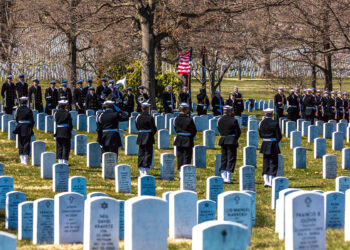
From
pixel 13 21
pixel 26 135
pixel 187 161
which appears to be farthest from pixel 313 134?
pixel 13 21

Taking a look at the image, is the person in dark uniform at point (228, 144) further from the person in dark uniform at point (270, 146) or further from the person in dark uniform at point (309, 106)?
the person in dark uniform at point (309, 106)

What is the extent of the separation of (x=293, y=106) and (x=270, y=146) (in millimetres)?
12314

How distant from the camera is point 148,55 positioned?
28.6 meters

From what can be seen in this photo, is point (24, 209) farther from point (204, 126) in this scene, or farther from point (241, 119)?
point (241, 119)

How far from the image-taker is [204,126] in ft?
86.3

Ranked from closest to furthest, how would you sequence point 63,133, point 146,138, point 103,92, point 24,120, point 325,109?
point 146,138
point 63,133
point 24,120
point 103,92
point 325,109

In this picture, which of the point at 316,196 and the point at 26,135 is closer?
the point at 316,196

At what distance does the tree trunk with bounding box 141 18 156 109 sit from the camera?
28352 mm

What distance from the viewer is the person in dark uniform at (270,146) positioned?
52.5ft

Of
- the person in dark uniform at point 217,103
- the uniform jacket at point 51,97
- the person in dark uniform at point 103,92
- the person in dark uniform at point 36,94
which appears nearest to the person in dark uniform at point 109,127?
the person in dark uniform at point 103,92

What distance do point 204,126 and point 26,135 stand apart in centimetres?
943

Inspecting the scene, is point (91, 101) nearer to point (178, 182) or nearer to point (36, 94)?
point (36, 94)

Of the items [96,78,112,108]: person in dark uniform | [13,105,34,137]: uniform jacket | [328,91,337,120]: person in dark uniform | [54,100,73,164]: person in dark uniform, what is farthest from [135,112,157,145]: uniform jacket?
[328,91,337,120]: person in dark uniform

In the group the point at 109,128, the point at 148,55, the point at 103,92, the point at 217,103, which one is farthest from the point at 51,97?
the point at 109,128
